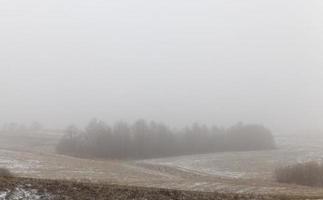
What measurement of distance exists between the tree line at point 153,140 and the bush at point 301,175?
163ft

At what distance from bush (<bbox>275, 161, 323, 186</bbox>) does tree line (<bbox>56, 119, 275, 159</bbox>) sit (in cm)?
4982

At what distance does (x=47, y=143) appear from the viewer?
4375 inches

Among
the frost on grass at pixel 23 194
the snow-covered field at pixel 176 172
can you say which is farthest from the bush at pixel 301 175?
the frost on grass at pixel 23 194

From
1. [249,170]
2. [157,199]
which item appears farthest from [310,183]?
[157,199]

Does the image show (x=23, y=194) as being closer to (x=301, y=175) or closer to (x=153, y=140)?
(x=301, y=175)

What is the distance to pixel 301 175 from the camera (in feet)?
186

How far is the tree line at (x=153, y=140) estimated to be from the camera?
105 meters

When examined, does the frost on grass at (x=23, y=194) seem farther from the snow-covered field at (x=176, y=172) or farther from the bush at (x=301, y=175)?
the bush at (x=301, y=175)

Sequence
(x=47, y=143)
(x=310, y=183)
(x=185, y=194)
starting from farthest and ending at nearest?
(x=47, y=143), (x=310, y=183), (x=185, y=194)

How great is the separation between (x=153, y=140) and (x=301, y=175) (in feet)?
193

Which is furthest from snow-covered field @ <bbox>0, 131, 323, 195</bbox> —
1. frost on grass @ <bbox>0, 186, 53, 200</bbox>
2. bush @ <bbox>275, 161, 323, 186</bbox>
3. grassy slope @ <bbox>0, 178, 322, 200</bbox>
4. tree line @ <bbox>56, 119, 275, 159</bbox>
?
tree line @ <bbox>56, 119, 275, 159</bbox>

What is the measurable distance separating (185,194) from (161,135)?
87.0 meters

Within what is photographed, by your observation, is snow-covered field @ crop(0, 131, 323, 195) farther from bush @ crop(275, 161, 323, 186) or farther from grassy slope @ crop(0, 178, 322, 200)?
grassy slope @ crop(0, 178, 322, 200)

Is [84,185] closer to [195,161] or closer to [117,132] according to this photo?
[195,161]
